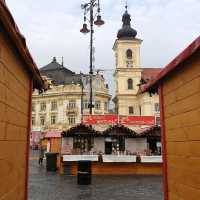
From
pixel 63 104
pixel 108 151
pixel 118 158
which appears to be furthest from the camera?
pixel 63 104

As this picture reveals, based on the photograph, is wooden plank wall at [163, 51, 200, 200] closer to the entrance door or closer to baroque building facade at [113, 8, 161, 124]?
the entrance door

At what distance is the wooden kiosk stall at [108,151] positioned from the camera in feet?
65.9

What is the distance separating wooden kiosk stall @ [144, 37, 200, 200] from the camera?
4.82 metres

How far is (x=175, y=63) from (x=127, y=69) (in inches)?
2523

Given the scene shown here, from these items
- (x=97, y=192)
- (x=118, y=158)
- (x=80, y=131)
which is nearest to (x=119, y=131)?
(x=118, y=158)

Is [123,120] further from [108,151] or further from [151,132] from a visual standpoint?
[108,151]

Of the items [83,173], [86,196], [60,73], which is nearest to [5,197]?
[86,196]

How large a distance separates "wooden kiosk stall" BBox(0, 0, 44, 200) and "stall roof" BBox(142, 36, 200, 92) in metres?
2.37

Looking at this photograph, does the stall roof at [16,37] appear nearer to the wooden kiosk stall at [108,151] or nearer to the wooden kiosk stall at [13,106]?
the wooden kiosk stall at [13,106]

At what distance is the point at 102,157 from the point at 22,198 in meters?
14.1

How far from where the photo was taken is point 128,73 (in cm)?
6906

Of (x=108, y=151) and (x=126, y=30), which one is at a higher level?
(x=126, y=30)

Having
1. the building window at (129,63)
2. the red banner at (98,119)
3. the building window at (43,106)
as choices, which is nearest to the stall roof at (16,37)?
the red banner at (98,119)

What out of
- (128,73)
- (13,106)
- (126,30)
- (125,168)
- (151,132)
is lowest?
(125,168)
